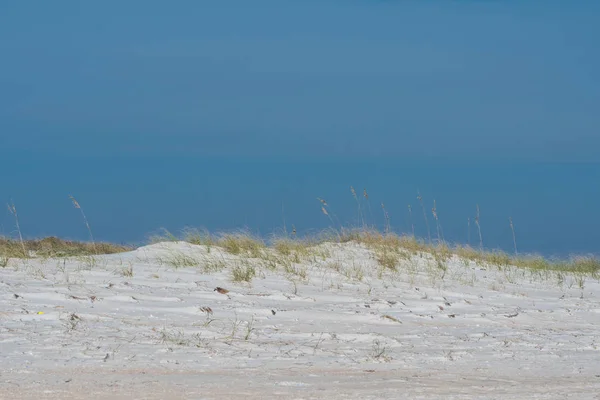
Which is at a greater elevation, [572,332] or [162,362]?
[572,332]

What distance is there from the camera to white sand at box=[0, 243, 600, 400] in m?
3.88

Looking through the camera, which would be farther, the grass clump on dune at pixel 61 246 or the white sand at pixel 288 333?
the grass clump on dune at pixel 61 246

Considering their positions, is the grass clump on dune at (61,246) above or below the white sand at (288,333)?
above

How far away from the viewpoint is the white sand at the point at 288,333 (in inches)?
153

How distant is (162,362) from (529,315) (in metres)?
3.80

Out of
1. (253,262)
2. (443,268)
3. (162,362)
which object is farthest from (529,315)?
(162,362)

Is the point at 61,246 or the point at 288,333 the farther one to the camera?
the point at 61,246

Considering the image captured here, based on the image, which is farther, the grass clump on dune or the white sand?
the grass clump on dune

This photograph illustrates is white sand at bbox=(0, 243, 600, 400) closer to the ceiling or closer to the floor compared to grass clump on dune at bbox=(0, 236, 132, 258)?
closer to the floor

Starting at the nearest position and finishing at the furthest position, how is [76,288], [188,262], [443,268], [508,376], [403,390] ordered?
[403,390], [508,376], [76,288], [188,262], [443,268]

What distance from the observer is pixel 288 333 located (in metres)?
5.46

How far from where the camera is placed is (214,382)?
3896 millimetres

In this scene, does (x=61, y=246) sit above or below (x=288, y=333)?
above

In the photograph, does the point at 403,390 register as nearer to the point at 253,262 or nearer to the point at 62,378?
the point at 62,378
